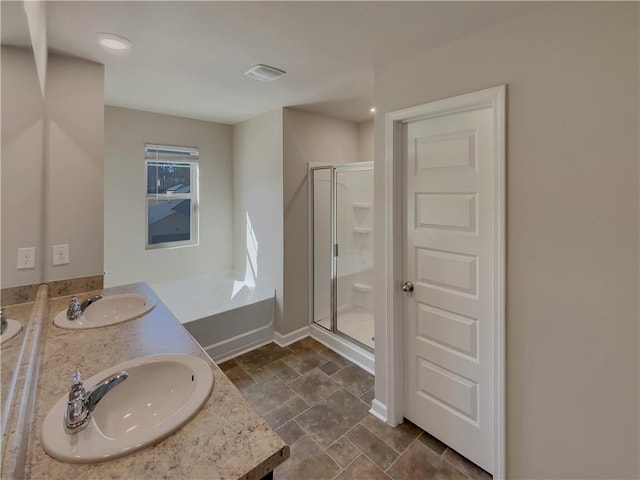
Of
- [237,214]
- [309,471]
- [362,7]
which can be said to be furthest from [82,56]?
[309,471]

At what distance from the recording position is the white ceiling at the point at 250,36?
139 cm

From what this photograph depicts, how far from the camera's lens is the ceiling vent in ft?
6.70

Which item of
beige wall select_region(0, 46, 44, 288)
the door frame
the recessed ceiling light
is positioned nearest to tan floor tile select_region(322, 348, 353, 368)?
the door frame

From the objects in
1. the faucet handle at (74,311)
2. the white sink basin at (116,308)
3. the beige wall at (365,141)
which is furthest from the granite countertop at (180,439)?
the beige wall at (365,141)

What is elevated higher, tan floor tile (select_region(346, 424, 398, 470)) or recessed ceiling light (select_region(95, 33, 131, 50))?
recessed ceiling light (select_region(95, 33, 131, 50))

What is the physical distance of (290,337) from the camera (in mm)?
3232

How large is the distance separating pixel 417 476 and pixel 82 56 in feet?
10.2

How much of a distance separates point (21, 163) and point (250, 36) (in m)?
1.31

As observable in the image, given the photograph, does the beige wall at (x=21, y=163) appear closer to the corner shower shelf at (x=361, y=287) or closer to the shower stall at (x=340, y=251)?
the shower stall at (x=340, y=251)

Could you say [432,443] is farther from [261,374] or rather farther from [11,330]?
[11,330]

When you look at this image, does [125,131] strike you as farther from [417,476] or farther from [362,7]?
[417,476]

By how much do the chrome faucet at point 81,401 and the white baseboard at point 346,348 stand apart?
2146 millimetres

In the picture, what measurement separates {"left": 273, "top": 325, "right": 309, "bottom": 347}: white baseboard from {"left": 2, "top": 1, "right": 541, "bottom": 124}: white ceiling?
2309 millimetres

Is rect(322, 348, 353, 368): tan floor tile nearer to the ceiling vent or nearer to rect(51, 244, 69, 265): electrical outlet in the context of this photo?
rect(51, 244, 69, 265): electrical outlet
